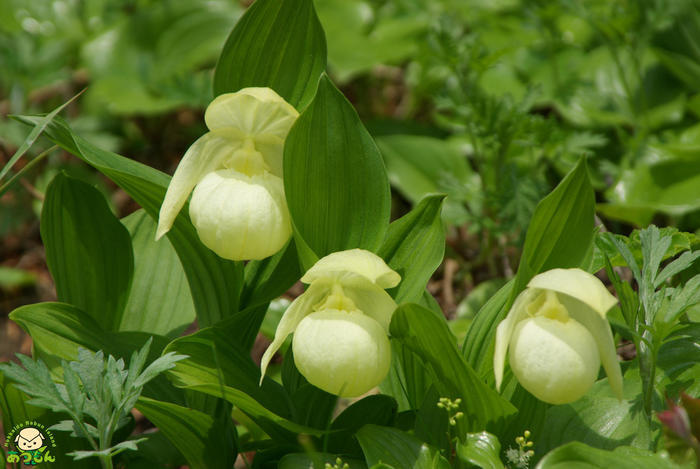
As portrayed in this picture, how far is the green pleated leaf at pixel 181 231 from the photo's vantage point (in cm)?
109

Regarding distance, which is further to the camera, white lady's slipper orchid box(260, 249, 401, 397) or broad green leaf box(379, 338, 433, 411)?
broad green leaf box(379, 338, 433, 411)

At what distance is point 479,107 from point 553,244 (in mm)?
809

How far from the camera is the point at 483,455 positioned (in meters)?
1.01

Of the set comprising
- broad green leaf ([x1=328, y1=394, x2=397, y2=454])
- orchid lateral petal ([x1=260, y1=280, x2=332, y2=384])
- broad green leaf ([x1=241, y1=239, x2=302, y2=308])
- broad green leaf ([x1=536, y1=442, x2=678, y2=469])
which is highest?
orchid lateral petal ([x1=260, y1=280, x2=332, y2=384])

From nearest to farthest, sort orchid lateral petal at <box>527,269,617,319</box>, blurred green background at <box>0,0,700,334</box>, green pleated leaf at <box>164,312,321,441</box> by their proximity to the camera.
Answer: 1. orchid lateral petal at <box>527,269,617,319</box>
2. green pleated leaf at <box>164,312,321,441</box>
3. blurred green background at <box>0,0,700,334</box>

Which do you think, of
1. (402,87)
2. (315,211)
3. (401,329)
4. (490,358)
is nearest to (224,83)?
(315,211)

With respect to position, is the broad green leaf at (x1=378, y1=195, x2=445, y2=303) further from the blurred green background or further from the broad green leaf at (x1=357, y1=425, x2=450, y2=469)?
the blurred green background

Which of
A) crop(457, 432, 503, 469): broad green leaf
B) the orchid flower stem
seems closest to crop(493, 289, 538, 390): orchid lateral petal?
crop(457, 432, 503, 469): broad green leaf

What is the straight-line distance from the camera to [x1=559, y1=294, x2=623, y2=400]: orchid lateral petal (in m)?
0.97

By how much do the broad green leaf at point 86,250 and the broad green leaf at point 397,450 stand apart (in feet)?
1.90

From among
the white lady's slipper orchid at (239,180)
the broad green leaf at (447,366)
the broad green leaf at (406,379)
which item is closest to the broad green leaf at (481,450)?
the broad green leaf at (447,366)

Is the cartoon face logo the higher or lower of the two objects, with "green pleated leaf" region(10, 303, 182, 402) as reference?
lower

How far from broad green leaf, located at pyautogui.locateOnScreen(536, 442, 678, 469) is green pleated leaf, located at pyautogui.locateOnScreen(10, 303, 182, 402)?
0.70 m

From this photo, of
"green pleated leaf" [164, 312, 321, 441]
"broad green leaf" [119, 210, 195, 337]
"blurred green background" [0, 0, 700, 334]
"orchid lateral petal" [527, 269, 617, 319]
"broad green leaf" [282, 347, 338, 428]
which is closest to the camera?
"orchid lateral petal" [527, 269, 617, 319]
